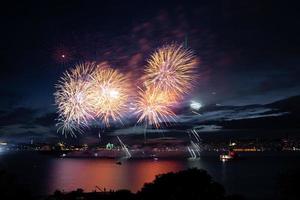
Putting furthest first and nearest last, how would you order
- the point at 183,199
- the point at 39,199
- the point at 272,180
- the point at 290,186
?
1. the point at 272,180
2. the point at 39,199
3. the point at 290,186
4. the point at 183,199

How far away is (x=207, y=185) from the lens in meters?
32.7

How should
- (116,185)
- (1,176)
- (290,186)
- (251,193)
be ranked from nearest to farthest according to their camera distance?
(1,176)
(290,186)
(251,193)
(116,185)

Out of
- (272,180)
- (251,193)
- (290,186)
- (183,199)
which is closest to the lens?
(183,199)

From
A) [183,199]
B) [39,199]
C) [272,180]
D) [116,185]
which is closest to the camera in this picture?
[183,199]

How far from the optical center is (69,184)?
121500mm

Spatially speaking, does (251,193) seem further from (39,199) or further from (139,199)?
(139,199)

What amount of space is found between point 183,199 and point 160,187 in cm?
453

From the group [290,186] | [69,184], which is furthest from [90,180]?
[290,186]

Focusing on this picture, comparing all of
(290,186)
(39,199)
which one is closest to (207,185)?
(290,186)

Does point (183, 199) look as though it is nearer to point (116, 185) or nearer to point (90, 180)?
point (116, 185)

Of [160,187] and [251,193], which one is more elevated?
[160,187]

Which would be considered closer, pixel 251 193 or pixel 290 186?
pixel 290 186

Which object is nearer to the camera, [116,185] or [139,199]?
[139,199]

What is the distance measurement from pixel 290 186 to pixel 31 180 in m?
109
